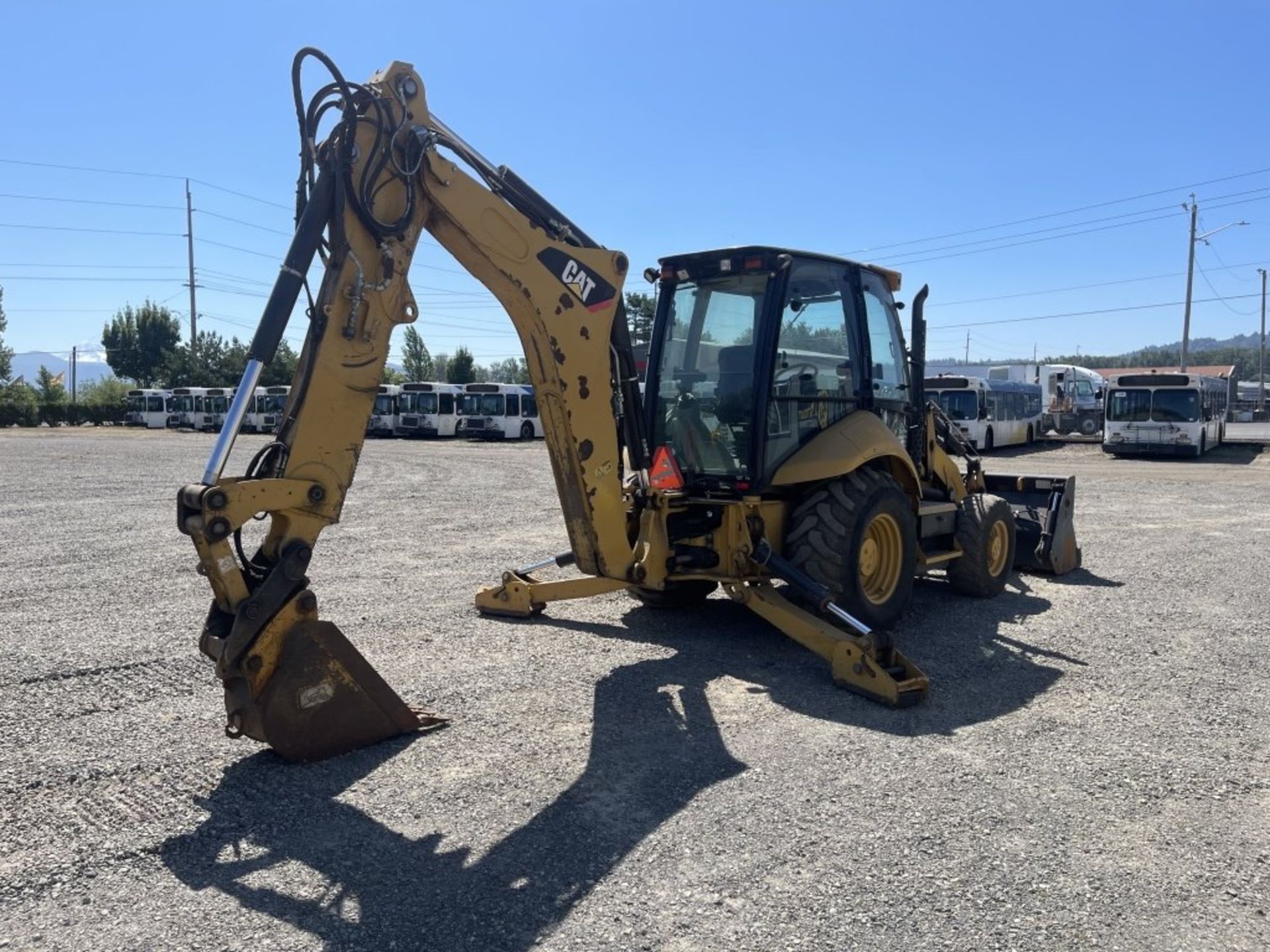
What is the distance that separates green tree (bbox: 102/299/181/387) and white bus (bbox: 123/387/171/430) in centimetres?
1507

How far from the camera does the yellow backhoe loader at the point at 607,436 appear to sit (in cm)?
436

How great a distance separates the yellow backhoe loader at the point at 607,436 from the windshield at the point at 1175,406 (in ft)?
71.2

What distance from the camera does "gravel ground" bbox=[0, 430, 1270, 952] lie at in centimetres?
326

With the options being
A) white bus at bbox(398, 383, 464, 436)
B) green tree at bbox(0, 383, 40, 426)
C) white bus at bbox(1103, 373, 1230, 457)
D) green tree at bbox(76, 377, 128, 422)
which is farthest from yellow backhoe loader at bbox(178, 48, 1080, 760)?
green tree at bbox(0, 383, 40, 426)

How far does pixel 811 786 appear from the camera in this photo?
4332mm

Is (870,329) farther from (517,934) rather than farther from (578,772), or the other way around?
(517,934)

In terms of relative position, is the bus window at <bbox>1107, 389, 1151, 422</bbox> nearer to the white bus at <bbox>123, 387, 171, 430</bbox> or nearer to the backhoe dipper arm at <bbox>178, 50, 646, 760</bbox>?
the backhoe dipper arm at <bbox>178, 50, 646, 760</bbox>

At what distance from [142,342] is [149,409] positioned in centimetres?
1826

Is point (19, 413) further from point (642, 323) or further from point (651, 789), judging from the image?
point (651, 789)

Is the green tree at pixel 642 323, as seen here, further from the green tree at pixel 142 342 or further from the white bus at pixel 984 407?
the green tree at pixel 142 342

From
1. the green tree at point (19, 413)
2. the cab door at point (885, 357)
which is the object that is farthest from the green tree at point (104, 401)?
the cab door at point (885, 357)

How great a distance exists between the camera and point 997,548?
868 cm

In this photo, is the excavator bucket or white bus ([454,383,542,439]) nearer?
the excavator bucket

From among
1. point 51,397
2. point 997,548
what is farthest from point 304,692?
point 51,397
